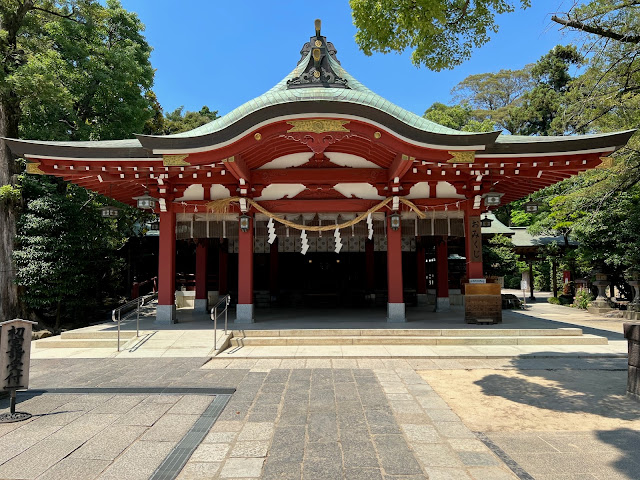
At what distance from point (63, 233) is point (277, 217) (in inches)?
307

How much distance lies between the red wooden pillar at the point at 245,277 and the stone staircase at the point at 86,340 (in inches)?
113

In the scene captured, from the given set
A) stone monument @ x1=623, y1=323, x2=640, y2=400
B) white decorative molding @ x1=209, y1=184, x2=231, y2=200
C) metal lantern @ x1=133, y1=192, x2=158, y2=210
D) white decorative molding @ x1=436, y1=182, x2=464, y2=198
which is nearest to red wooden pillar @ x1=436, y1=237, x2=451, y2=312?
white decorative molding @ x1=436, y1=182, x2=464, y2=198

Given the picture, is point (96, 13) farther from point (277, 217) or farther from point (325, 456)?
point (325, 456)

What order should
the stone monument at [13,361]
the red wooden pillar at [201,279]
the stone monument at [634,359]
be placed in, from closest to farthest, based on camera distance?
the stone monument at [13,361] < the stone monument at [634,359] < the red wooden pillar at [201,279]

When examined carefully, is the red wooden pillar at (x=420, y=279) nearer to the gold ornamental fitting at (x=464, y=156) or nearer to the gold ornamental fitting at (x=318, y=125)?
the gold ornamental fitting at (x=464, y=156)

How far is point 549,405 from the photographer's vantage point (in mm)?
4789

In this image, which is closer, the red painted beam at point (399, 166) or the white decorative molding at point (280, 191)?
the red painted beam at point (399, 166)

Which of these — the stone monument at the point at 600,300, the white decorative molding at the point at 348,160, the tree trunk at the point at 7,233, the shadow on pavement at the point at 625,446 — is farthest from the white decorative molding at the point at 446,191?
the tree trunk at the point at 7,233

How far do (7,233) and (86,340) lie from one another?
20.0ft

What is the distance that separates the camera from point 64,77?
14.0 meters

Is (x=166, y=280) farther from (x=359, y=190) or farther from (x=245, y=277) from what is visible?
(x=359, y=190)

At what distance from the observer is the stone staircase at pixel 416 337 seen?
8648 mm

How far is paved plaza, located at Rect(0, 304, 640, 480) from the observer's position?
126 inches

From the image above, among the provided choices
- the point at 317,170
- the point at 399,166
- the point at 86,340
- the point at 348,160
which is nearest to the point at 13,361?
the point at 86,340
